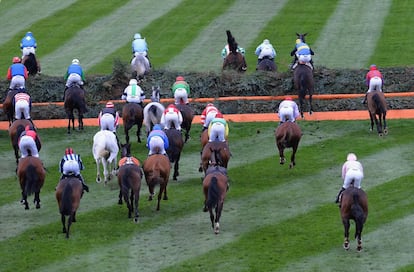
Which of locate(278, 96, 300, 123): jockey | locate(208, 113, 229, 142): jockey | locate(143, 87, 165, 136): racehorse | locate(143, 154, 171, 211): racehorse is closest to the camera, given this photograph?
locate(143, 154, 171, 211): racehorse

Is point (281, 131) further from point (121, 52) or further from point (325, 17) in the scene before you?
point (325, 17)

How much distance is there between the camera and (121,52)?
151ft

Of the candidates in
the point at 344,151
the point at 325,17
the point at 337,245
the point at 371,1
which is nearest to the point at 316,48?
the point at 325,17

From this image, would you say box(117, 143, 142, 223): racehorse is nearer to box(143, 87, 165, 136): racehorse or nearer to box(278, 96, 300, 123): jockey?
box(278, 96, 300, 123): jockey

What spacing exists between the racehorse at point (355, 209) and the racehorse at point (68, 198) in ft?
17.7

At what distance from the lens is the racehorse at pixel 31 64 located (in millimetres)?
40875

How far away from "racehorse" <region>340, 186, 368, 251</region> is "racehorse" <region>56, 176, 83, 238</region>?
5385 millimetres

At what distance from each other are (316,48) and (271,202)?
16811 millimetres

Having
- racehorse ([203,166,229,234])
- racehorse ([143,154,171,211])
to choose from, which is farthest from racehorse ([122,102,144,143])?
racehorse ([203,166,229,234])

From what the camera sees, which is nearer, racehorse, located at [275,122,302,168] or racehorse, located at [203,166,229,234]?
racehorse, located at [203,166,229,234]

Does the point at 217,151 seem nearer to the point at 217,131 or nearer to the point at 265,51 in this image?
the point at 217,131

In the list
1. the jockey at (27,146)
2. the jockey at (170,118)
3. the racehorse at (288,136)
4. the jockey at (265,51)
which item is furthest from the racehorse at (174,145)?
the jockey at (265,51)

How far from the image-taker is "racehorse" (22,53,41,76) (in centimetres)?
4088

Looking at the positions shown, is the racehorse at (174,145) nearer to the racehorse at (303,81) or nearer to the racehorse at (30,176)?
the racehorse at (30,176)
